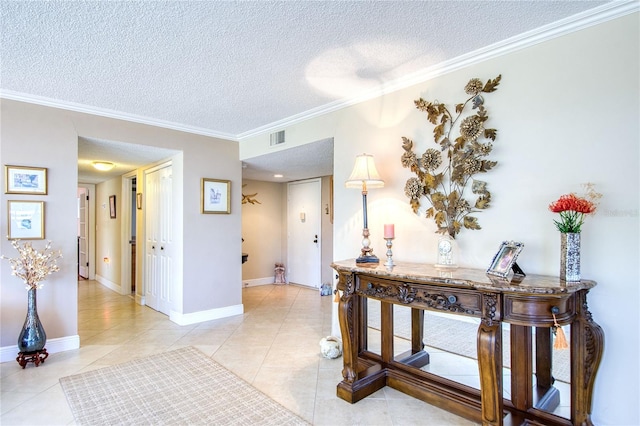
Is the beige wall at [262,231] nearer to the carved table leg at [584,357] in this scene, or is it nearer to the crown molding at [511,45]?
the crown molding at [511,45]

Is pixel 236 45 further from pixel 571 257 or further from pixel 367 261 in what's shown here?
pixel 571 257

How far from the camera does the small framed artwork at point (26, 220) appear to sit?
10.3 feet

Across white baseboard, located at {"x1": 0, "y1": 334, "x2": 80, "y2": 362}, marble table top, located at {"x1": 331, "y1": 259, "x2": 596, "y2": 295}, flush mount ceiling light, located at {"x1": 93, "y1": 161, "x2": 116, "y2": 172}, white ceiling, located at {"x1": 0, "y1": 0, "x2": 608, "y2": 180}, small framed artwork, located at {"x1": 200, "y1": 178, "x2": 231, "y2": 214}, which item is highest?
white ceiling, located at {"x1": 0, "y1": 0, "x2": 608, "y2": 180}

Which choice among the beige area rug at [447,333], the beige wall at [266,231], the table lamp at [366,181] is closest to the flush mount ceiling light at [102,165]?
the beige wall at [266,231]

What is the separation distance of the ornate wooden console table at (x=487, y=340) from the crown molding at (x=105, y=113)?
2.74 metres

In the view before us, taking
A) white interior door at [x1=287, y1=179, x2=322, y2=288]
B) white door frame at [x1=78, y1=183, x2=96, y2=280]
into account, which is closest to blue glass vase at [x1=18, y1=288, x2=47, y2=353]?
white interior door at [x1=287, y1=179, x2=322, y2=288]

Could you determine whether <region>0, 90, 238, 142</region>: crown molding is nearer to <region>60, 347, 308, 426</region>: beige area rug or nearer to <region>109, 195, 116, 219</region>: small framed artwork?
<region>60, 347, 308, 426</region>: beige area rug

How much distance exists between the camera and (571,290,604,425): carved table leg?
184cm

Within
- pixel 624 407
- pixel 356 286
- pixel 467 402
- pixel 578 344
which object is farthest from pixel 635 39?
pixel 467 402

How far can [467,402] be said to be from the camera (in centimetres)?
221

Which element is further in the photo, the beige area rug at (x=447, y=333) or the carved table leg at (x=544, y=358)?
the beige area rug at (x=447, y=333)

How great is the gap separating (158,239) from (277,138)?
2254 millimetres

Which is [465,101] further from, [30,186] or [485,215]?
[30,186]

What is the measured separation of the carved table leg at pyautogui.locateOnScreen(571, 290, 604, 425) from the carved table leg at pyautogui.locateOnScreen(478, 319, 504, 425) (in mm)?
436
